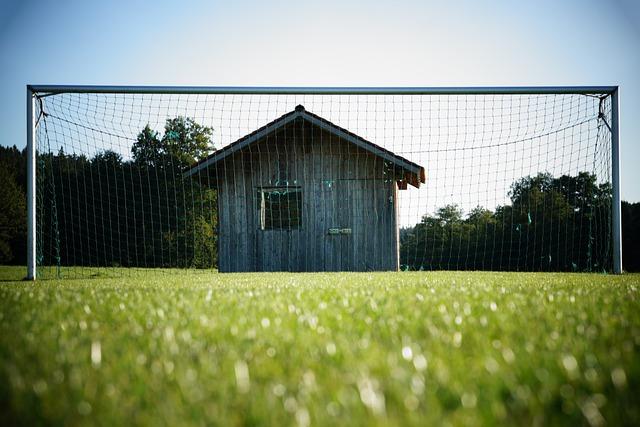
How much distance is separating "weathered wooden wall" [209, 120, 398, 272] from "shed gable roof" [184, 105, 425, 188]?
0.47 m

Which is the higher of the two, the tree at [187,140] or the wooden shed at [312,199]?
the tree at [187,140]

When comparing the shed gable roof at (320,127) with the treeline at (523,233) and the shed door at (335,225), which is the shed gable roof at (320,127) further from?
the treeline at (523,233)

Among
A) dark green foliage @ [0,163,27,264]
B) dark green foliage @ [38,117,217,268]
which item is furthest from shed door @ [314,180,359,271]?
dark green foliage @ [0,163,27,264]

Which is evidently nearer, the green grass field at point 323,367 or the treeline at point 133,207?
the green grass field at point 323,367

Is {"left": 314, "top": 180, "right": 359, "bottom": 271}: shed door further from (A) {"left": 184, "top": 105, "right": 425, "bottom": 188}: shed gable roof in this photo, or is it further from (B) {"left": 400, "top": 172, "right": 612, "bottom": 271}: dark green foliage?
(B) {"left": 400, "top": 172, "right": 612, "bottom": 271}: dark green foliage

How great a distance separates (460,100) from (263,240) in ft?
21.0

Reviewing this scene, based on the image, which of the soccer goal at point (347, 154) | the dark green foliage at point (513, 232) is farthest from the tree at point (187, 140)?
the dark green foliage at point (513, 232)

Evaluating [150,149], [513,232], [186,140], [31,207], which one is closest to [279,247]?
[31,207]

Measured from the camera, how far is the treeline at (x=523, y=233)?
13523 mm

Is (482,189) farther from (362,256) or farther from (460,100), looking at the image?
(362,256)

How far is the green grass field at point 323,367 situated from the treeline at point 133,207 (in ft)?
46.7

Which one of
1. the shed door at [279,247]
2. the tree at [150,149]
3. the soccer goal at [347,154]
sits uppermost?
the tree at [150,149]

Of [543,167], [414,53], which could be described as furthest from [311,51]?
[543,167]

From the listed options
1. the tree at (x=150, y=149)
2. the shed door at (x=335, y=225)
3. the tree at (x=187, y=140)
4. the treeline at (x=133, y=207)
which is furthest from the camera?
the tree at (x=187, y=140)
